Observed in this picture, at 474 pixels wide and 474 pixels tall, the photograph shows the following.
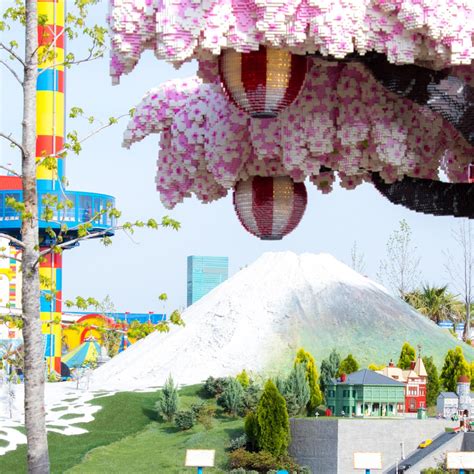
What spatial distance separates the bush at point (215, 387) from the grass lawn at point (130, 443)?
1.77ft

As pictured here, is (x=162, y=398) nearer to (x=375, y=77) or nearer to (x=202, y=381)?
(x=202, y=381)

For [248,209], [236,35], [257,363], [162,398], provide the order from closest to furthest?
1. [236,35]
2. [248,209]
3. [162,398]
4. [257,363]

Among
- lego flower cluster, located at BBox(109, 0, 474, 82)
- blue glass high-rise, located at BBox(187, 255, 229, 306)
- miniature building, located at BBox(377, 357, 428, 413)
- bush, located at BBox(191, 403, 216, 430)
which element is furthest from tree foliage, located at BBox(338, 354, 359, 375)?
blue glass high-rise, located at BBox(187, 255, 229, 306)

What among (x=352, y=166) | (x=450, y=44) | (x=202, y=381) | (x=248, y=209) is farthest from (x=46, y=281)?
(x=202, y=381)

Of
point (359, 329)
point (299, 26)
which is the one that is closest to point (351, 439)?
point (359, 329)

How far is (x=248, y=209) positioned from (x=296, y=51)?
142 cm

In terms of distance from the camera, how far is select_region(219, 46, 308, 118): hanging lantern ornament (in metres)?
Answer: 7.17

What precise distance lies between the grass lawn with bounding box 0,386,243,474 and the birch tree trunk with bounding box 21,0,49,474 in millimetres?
12539

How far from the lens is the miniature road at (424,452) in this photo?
66.9 ft

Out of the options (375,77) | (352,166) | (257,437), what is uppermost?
(375,77)

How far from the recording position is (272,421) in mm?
21094

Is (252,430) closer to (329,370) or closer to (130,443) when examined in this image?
(130,443)

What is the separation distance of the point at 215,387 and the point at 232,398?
1730 mm

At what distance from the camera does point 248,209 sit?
807cm
